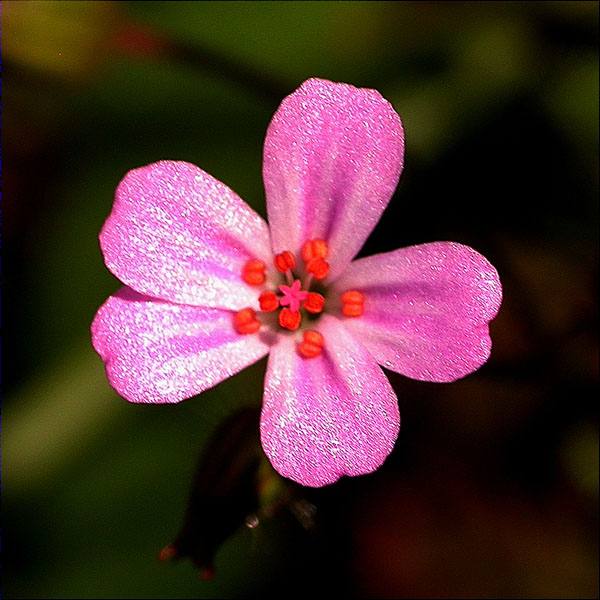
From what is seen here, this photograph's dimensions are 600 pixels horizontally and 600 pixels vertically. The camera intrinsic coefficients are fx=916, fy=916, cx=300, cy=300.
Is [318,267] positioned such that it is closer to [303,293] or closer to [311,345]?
[303,293]

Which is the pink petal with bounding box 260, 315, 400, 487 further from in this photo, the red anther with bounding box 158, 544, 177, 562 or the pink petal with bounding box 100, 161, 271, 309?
the red anther with bounding box 158, 544, 177, 562

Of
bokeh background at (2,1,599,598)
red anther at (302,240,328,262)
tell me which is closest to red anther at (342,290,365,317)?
red anther at (302,240,328,262)

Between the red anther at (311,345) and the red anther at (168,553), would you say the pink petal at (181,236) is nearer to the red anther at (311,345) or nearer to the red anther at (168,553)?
the red anther at (311,345)

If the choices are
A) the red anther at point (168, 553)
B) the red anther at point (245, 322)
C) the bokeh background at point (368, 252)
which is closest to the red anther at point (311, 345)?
the red anther at point (245, 322)

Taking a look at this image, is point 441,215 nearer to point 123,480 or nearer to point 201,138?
point 201,138

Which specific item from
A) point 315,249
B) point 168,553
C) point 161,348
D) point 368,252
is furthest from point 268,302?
point 368,252

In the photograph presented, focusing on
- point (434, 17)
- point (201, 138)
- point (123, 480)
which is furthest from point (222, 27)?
point (123, 480)

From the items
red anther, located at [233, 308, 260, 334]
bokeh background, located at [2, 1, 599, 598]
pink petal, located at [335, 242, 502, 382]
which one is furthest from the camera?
bokeh background, located at [2, 1, 599, 598]
